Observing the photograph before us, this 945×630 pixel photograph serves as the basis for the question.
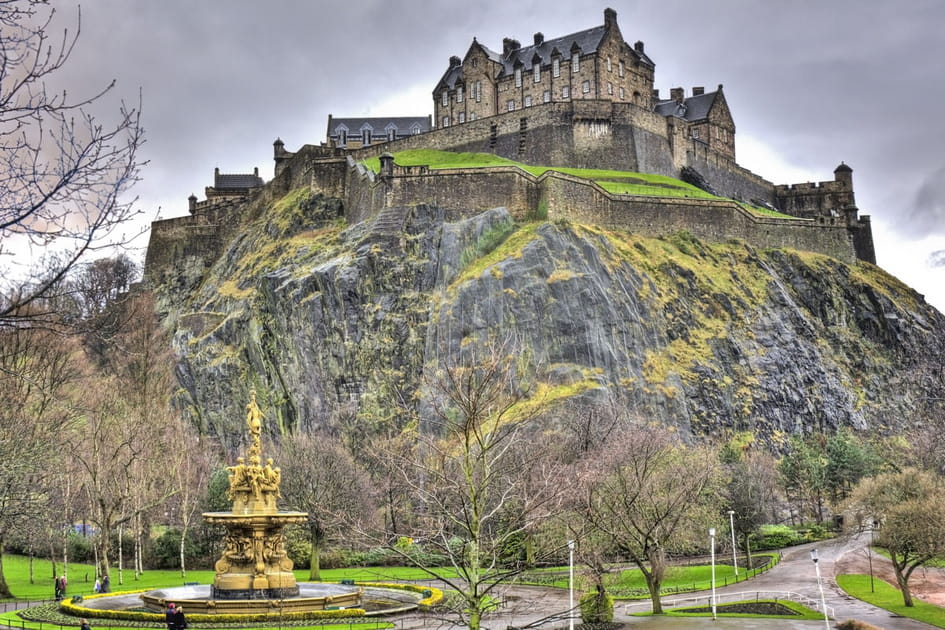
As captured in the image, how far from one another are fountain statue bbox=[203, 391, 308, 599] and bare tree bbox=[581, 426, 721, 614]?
10394 millimetres

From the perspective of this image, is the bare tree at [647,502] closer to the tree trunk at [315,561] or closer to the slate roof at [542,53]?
the tree trunk at [315,561]

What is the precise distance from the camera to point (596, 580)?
2856 centimetres

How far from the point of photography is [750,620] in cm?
3002

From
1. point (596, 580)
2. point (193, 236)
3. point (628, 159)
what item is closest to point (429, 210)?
point (628, 159)

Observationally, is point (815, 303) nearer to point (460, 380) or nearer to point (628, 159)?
point (628, 159)

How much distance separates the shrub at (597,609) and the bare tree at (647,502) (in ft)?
6.51

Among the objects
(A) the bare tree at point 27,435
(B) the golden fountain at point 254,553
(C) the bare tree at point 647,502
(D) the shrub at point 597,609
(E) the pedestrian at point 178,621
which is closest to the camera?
(E) the pedestrian at point 178,621

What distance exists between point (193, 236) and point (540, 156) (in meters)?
33.1

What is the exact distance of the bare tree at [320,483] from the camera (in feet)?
146

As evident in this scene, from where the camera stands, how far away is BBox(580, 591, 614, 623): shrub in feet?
91.9

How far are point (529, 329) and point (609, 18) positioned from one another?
39.9 m

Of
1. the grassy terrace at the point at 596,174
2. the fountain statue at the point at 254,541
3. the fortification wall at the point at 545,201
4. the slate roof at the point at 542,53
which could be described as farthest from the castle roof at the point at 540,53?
the fountain statue at the point at 254,541

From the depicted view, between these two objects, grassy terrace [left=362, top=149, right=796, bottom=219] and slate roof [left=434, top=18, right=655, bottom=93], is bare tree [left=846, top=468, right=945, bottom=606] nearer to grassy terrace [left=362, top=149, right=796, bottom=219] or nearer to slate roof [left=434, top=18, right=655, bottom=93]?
grassy terrace [left=362, top=149, right=796, bottom=219]

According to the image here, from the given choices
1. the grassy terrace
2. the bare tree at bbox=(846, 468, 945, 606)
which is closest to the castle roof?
the grassy terrace
